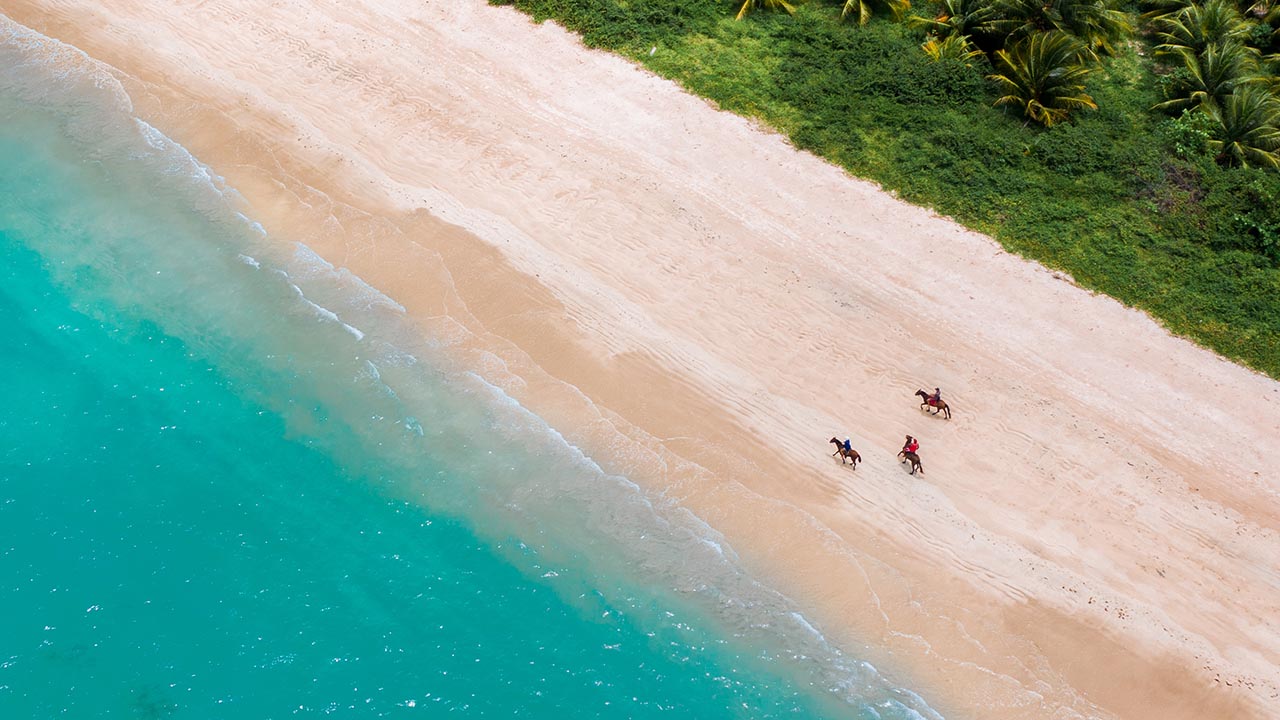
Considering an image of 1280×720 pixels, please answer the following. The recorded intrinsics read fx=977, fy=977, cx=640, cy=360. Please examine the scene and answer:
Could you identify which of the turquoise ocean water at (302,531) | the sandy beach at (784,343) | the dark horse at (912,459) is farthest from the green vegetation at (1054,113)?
the turquoise ocean water at (302,531)

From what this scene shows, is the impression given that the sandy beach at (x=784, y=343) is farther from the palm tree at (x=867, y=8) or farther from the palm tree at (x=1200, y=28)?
the palm tree at (x=1200, y=28)

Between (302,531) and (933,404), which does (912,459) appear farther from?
(302,531)

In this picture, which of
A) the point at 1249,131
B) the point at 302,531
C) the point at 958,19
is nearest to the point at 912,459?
the point at 302,531

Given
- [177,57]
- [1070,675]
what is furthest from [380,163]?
[1070,675]

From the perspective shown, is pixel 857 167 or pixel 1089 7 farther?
pixel 1089 7

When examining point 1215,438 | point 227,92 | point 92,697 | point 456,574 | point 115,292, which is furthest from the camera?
point 227,92

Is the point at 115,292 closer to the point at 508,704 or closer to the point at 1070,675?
the point at 508,704
